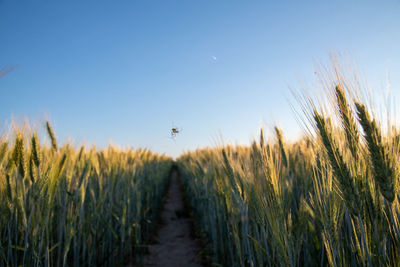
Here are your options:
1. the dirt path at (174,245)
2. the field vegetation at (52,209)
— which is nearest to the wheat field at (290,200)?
the field vegetation at (52,209)

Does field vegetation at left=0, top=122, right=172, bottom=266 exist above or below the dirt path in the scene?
above

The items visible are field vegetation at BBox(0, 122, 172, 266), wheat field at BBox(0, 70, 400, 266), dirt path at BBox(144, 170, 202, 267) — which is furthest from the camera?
dirt path at BBox(144, 170, 202, 267)

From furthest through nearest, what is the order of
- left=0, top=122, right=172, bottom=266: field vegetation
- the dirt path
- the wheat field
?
the dirt path, left=0, top=122, right=172, bottom=266: field vegetation, the wheat field

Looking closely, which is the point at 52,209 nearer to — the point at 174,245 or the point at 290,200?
the point at 290,200

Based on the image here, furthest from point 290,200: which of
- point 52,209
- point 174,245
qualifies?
point 174,245

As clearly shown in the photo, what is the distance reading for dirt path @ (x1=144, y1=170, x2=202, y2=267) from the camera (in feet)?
11.1

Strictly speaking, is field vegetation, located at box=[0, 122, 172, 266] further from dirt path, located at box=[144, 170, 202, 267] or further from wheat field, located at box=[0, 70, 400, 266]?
dirt path, located at box=[144, 170, 202, 267]

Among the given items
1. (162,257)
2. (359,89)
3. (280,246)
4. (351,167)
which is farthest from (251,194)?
(162,257)

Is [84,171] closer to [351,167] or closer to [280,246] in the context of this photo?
[280,246]

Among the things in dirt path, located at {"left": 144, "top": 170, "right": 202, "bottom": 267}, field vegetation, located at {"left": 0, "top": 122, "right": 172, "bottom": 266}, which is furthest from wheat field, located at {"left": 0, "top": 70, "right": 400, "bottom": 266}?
dirt path, located at {"left": 144, "top": 170, "right": 202, "bottom": 267}

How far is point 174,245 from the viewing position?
161 inches

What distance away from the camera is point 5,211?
1843 mm

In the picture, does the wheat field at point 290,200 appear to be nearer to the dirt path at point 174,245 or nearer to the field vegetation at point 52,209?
the field vegetation at point 52,209

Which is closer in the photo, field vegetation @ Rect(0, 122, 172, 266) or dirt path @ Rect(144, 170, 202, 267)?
field vegetation @ Rect(0, 122, 172, 266)
